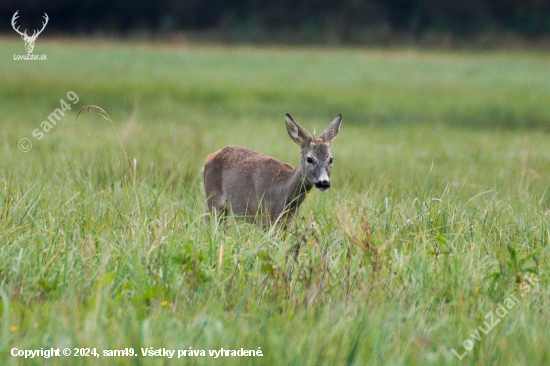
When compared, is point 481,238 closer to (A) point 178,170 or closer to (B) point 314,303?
(B) point 314,303

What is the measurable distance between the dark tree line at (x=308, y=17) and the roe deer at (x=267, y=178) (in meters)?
20.8

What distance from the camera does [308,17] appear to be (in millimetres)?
26141

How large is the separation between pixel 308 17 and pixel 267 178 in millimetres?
22083

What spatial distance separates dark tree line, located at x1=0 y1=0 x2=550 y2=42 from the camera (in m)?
25.2

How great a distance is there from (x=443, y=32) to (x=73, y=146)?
2001cm

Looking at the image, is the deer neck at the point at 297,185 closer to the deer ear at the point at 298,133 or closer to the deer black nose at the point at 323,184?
the deer ear at the point at 298,133

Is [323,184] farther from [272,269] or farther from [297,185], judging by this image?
[272,269]

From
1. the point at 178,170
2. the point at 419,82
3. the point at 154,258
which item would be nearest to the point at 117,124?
the point at 178,170

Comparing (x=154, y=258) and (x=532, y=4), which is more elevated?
(x=532, y=4)

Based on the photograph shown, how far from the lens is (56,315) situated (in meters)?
2.75

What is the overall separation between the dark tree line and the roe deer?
68.4 ft

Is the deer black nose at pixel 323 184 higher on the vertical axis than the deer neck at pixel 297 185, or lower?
higher

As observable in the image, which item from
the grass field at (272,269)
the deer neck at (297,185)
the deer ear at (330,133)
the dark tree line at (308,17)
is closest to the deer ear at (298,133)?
the deer ear at (330,133)

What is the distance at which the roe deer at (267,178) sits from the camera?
4.85 meters
